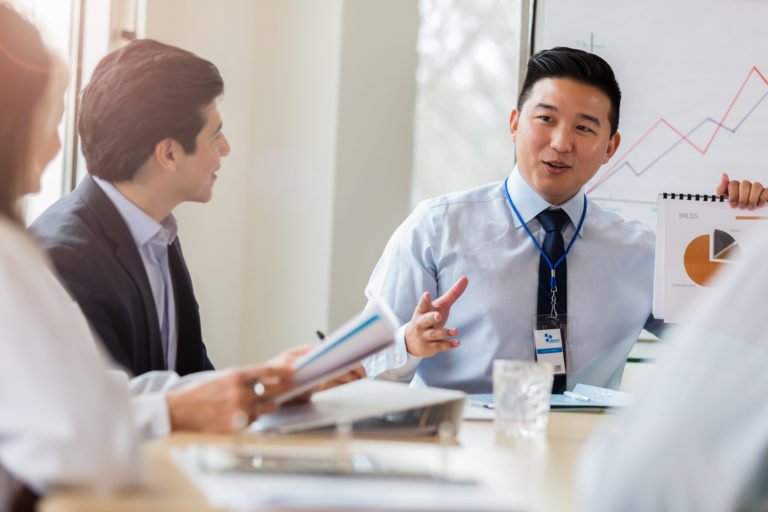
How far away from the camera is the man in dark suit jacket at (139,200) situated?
1847mm

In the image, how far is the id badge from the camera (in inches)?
91.2

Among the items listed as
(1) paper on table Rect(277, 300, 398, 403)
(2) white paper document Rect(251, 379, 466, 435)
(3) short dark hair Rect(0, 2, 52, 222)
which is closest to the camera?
(3) short dark hair Rect(0, 2, 52, 222)

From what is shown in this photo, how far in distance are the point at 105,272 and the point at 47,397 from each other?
96 cm

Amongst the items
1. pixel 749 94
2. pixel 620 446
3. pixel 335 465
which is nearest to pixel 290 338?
pixel 749 94

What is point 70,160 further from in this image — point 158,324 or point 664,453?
point 664,453

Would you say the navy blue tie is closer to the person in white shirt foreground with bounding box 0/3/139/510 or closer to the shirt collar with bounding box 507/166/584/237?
the shirt collar with bounding box 507/166/584/237

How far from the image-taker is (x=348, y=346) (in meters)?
1.38

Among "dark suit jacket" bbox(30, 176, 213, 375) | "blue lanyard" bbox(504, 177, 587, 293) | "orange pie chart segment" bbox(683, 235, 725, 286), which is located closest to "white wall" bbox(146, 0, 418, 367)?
"blue lanyard" bbox(504, 177, 587, 293)

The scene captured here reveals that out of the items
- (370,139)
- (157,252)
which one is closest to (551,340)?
(157,252)

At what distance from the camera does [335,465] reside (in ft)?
3.61

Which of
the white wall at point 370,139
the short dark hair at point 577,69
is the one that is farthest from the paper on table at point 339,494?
the white wall at point 370,139

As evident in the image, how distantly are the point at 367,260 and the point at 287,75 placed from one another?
2.29ft

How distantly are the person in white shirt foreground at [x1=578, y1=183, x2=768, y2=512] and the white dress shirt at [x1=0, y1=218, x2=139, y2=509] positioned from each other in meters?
0.46

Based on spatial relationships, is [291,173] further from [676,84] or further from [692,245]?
[692,245]
